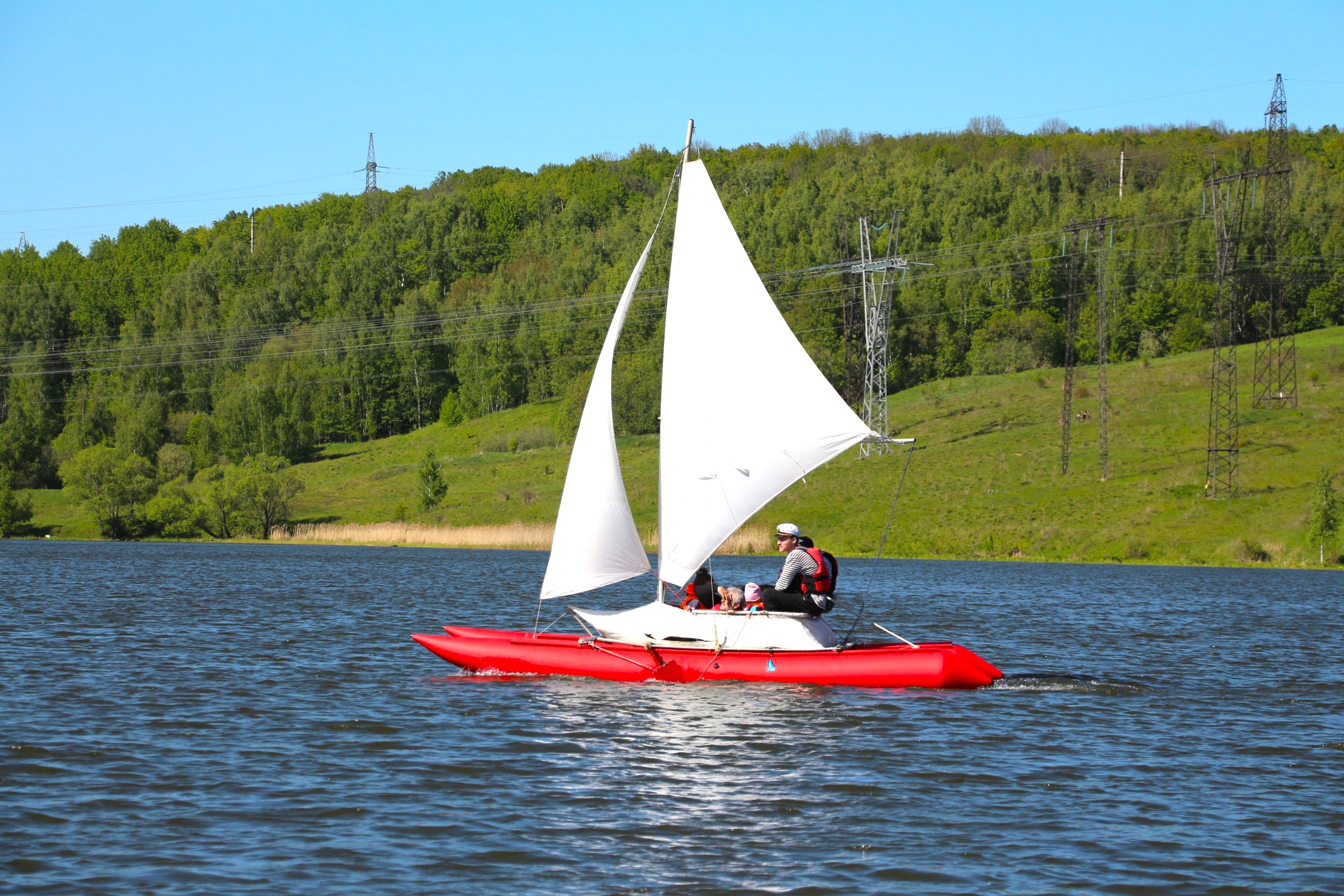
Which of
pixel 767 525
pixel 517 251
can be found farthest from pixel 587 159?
pixel 767 525

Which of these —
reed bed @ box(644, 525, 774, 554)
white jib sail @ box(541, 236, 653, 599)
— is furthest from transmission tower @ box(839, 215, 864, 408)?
white jib sail @ box(541, 236, 653, 599)

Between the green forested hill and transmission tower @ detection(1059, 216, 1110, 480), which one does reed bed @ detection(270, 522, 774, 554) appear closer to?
transmission tower @ detection(1059, 216, 1110, 480)

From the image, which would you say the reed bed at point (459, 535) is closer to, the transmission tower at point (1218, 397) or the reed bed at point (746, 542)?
the reed bed at point (746, 542)

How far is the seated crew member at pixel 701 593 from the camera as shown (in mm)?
22781

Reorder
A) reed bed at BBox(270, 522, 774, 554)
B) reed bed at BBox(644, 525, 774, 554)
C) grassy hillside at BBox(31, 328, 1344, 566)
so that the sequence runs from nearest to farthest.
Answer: grassy hillside at BBox(31, 328, 1344, 566) < reed bed at BBox(644, 525, 774, 554) < reed bed at BBox(270, 522, 774, 554)

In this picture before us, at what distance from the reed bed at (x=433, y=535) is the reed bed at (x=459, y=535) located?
3 cm

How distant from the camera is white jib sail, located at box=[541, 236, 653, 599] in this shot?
22.9 meters

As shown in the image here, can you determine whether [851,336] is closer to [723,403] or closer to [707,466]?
[723,403]

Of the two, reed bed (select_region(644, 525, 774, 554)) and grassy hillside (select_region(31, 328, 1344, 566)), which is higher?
grassy hillside (select_region(31, 328, 1344, 566))

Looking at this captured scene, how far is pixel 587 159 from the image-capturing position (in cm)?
19000

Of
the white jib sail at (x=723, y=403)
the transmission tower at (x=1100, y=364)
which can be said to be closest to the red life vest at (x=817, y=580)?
the white jib sail at (x=723, y=403)

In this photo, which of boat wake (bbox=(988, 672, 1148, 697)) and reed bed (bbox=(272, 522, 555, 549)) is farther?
reed bed (bbox=(272, 522, 555, 549))

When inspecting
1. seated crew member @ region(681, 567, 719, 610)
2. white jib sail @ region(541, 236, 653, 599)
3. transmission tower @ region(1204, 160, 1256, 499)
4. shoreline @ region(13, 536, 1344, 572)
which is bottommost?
shoreline @ region(13, 536, 1344, 572)

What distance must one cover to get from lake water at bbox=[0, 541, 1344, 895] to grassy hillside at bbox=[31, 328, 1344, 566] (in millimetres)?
34268
